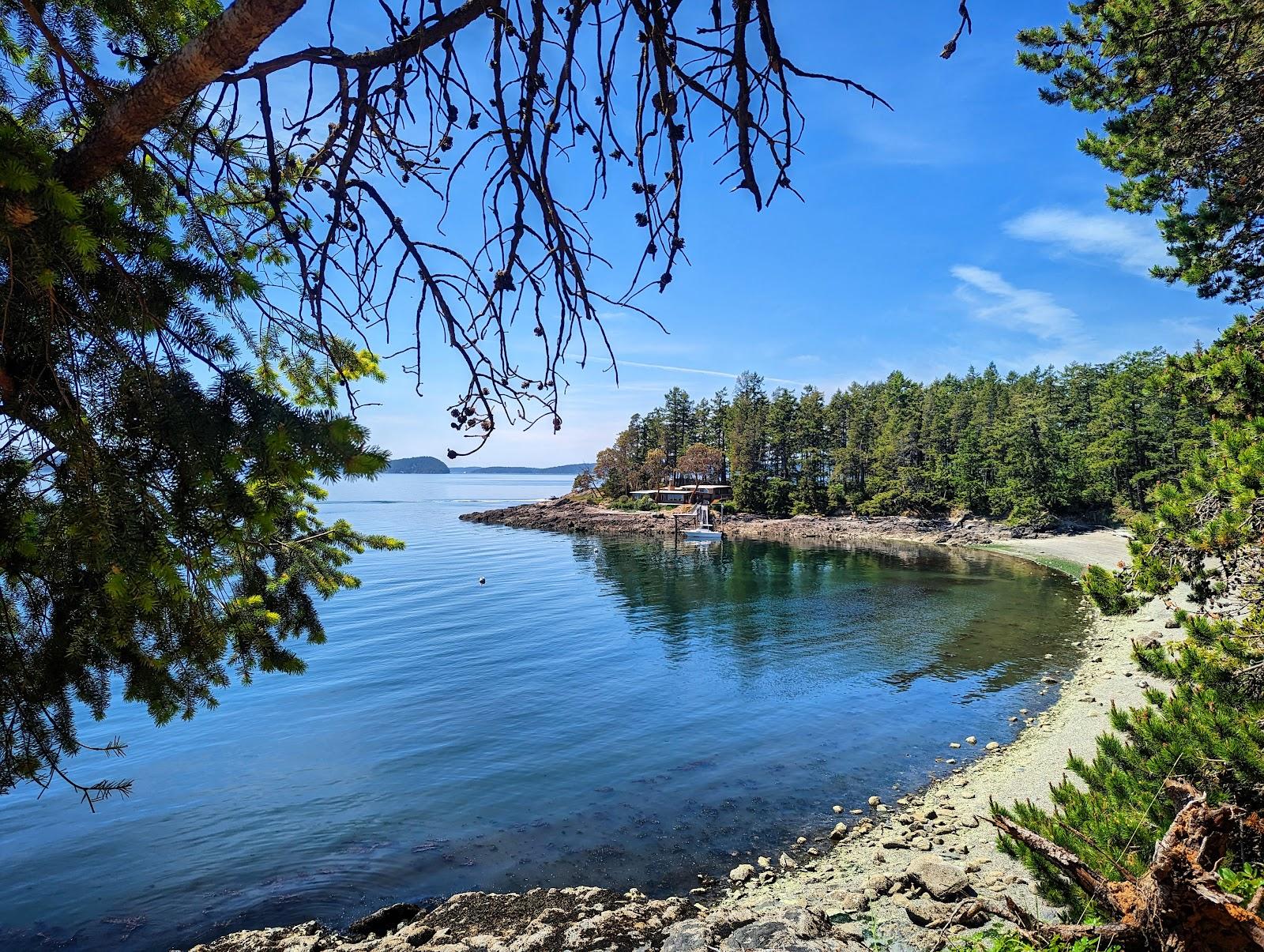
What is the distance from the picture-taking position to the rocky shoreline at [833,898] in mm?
5410

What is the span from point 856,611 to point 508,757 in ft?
68.3

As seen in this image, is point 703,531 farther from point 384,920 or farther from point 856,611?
point 384,920

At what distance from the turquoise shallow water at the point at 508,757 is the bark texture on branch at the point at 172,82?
9570 mm

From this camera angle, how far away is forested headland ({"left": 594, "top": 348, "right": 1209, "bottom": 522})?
5394 cm

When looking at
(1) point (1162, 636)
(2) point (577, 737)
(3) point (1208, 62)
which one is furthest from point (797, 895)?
(1) point (1162, 636)

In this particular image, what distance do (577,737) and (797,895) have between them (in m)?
7.47

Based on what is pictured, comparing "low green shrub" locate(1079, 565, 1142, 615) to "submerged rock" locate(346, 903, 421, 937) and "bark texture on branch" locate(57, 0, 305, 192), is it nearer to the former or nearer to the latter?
"bark texture on branch" locate(57, 0, 305, 192)

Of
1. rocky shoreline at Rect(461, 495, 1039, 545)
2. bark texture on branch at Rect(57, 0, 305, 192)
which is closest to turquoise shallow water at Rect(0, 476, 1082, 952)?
bark texture on branch at Rect(57, 0, 305, 192)

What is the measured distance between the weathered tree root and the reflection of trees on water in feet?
52.9

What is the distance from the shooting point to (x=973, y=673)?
18844 millimetres

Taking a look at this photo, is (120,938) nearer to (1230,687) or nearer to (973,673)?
(1230,687)

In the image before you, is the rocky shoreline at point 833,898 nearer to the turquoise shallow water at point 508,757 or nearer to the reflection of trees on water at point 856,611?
the turquoise shallow water at point 508,757

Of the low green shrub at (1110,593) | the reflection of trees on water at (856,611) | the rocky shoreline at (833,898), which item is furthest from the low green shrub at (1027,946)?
the reflection of trees on water at (856,611)

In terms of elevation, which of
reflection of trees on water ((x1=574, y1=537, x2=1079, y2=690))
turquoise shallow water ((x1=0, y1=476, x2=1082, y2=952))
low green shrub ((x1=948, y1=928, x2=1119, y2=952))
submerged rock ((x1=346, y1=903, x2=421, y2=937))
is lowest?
reflection of trees on water ((x1=574, y1=537, x2=1079, y2=690))
